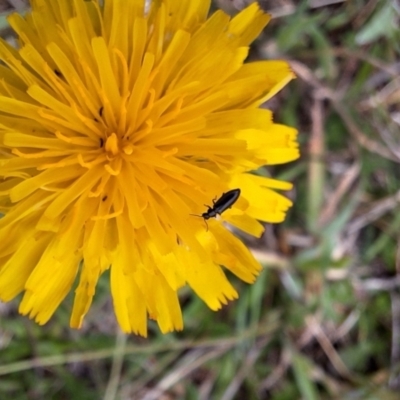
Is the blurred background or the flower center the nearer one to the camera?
the flower center

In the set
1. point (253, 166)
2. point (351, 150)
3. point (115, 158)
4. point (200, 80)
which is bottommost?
point (351, 150)

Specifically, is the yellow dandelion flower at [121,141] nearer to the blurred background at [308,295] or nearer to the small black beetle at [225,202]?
the small black beetle at [225,202]

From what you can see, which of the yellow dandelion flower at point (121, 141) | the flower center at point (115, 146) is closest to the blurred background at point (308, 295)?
the yellow dandelion flower at point (121, 141)

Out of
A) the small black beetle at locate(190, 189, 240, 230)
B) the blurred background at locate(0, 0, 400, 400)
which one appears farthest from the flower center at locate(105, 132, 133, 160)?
the blurred background at locate(0, 0, 400, 400)

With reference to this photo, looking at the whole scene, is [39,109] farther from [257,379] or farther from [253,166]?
[257,379]

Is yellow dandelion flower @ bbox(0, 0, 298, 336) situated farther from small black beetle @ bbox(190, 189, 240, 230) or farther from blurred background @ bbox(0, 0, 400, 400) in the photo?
blurred background @ bbox(0, 0, 400, 400)

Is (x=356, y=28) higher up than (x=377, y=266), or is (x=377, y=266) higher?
(x=356, y=28)

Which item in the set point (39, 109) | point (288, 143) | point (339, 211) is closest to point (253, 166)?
point (288, 143)
